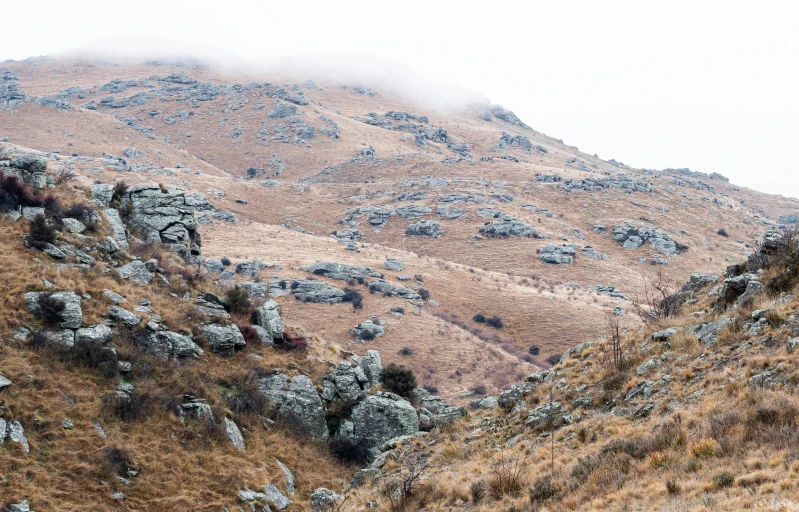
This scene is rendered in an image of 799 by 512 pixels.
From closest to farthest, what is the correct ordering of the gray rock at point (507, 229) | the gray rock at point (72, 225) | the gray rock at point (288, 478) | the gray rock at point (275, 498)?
the gray rock at point (275, 498) < the gray rock at point (288, 478) < the gray rock at point (72, 225) < the gray rock at point (507, 229)

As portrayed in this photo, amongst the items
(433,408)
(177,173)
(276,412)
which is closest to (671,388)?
(276,412)

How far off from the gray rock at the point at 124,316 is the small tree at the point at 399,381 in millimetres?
10323

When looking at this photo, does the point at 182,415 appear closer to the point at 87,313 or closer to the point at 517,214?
→ the point at 87,313

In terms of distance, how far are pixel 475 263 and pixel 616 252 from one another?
85.5 feet

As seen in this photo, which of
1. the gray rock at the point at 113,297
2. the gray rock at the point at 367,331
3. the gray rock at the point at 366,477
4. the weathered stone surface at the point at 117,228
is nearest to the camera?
the gray rock at the point at 366,477

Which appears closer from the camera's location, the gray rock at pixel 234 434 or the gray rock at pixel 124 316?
the gray rock at pixel 234 434

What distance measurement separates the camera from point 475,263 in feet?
246

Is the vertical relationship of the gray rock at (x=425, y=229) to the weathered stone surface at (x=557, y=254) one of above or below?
below

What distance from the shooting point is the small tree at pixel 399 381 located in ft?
73.1

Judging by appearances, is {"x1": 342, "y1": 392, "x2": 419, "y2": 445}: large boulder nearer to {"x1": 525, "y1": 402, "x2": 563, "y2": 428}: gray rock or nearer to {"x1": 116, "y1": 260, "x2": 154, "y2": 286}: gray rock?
{"x1": 525, "y1": 402, "x2": 563, "y2": 428}: gray rock

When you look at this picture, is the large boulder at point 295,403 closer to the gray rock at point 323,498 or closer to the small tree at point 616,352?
the gray rock at point 323,498

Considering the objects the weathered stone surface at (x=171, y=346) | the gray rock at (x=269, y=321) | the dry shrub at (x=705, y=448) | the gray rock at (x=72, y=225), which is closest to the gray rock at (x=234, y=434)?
the weathered stone surface at (x=171, y=346)

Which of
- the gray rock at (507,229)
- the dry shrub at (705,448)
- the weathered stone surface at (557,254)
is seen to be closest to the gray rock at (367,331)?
the dry shrub at (705,448)

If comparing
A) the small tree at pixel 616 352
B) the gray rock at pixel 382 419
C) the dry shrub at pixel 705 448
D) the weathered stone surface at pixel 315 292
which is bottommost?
the weathered stone surface at pixel 315 292
